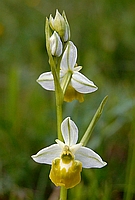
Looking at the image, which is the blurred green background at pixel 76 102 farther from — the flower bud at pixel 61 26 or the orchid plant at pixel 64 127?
the flower bud at pixel 61 26

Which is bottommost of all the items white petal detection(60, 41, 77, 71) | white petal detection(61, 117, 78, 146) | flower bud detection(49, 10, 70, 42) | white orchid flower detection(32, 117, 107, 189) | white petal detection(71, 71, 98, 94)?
white orchid flower detection(32, 117, 107, 189)

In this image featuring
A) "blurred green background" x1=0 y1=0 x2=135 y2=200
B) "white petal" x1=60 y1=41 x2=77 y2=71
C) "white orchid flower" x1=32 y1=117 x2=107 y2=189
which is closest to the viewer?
"white orchid flower" x1=32 y1=117 x2=107 y2=189

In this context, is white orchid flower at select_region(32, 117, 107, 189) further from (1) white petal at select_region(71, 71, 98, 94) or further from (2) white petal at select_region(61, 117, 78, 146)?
(1) white petal at select_region(71, 71, 98, 94)

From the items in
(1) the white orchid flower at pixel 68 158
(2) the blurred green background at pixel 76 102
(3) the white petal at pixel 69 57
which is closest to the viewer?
(1) the white orchid flower at pixel 68 158

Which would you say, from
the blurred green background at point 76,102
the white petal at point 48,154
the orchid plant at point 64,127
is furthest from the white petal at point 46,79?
the blurred green background at point 76,102

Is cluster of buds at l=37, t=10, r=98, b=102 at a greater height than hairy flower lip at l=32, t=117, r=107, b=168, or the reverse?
cluster of buds at l=37, t=10, r=98, b=102

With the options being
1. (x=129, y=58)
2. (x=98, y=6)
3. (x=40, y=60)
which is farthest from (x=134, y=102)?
(x=98, y=6)

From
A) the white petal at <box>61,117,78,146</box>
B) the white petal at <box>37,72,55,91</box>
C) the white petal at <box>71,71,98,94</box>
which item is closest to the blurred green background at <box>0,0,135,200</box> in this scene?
the white petal at <box>61,117,78,146</box>
